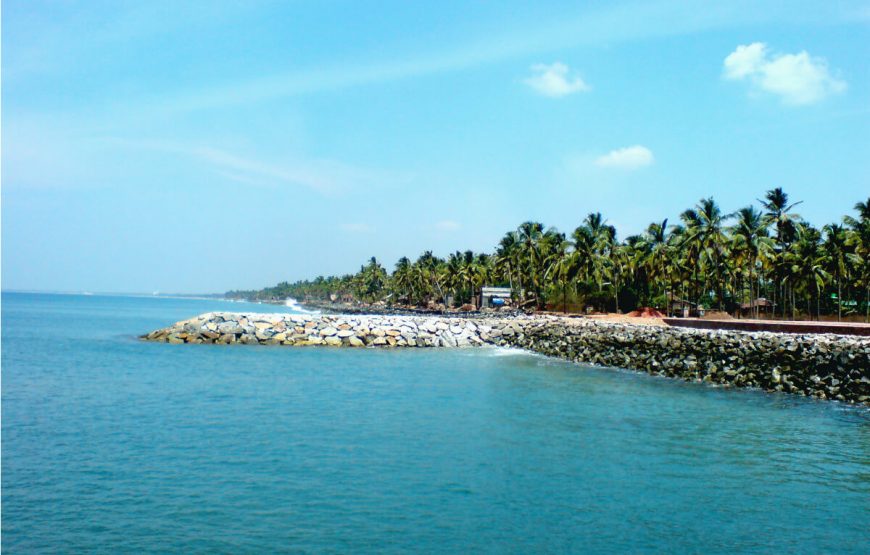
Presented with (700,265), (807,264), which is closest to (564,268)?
(700,265)

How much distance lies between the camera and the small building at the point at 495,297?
290ft

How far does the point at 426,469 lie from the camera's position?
13.3m

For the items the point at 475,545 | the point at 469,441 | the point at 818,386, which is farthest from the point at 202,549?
the point at 818,386

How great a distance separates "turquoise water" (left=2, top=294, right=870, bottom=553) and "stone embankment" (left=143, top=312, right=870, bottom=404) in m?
2.51

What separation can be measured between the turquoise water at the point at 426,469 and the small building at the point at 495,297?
62470 millimetres

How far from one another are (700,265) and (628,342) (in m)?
27.6

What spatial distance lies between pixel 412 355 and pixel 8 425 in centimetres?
2633

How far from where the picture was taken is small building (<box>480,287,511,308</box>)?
88.4 metres

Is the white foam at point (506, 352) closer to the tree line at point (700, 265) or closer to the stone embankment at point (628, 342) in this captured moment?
the stone embankment at point (628, 342)

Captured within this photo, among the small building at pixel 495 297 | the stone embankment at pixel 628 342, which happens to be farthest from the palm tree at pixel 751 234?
the small building at pixel 495 297

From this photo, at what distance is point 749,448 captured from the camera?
15.6m

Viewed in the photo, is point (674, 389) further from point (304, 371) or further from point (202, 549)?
point (202, 549)

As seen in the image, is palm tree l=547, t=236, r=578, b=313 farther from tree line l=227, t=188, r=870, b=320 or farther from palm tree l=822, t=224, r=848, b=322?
palm tree l=822, t=224, r=848, b=322

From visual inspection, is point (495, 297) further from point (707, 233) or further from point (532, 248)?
point (707, 233)
